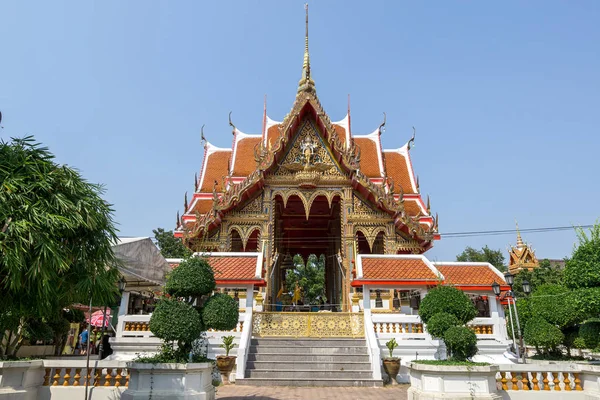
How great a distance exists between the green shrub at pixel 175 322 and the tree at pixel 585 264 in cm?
528

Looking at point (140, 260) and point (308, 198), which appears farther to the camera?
point (308, 198)

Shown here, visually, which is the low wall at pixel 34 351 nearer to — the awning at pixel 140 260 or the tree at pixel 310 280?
the awning at pixel 140 260

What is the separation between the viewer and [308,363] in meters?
8.15

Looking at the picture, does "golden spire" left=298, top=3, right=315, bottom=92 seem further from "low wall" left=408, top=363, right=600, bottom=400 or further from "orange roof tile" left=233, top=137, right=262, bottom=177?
"low wall" left=408, top=363, right=600, bottom=400

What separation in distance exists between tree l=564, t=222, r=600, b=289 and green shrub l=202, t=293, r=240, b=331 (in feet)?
15.9

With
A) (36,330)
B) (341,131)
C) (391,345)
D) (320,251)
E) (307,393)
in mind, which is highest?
(341,131)

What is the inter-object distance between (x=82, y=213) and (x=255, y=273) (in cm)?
550

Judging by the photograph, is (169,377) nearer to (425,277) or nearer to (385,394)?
(385,394)

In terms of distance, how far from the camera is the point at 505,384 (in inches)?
235

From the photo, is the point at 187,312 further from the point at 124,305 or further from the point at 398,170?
the point at 398,170

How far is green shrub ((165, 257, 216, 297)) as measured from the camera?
5.50 meters

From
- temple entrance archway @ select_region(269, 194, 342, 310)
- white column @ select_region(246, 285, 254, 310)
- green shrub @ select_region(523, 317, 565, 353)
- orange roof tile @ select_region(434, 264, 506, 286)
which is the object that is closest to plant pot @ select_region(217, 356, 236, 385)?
white column @ select_region(246, 285, 254, 310)

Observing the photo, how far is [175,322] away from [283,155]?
27.8ft

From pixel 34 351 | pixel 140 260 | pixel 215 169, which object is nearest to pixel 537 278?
pixel 215 169
